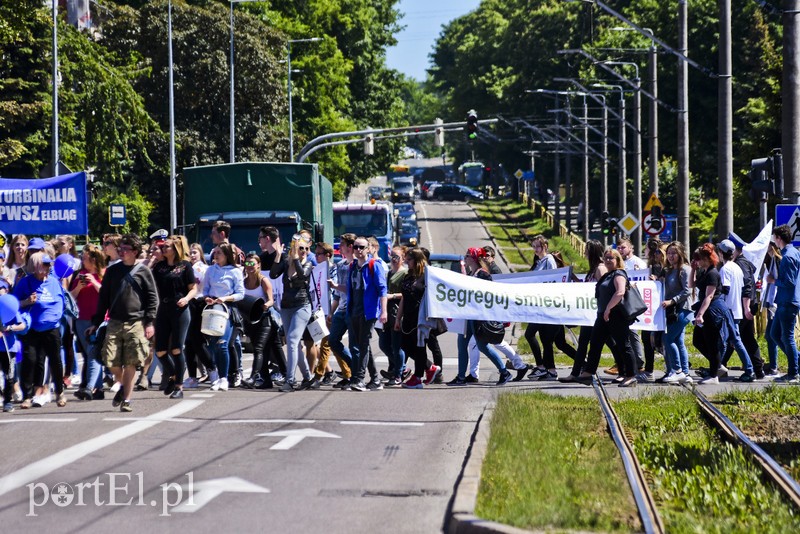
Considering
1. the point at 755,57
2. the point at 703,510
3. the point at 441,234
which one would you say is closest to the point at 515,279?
the point at 703,510

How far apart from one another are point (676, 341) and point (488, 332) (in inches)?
86.5

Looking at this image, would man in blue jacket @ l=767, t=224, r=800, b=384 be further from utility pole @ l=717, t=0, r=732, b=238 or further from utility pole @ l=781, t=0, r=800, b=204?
utility pole @ l=717, t=0, r=732, b=238

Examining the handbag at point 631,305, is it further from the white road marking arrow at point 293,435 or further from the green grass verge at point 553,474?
the white road marking arrow at point 293,435

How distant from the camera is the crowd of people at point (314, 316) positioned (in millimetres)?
15133

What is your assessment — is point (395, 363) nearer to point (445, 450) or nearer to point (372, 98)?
point (445, 450)

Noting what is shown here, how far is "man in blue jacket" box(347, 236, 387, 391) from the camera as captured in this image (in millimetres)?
16172

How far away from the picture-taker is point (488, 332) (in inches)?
691

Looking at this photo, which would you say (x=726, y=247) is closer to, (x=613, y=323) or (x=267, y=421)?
(x=613, y=323)

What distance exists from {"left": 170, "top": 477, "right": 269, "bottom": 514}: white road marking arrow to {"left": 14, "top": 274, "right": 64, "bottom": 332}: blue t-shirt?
202 inches

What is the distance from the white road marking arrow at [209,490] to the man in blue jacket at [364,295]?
248 inches

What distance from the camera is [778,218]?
18734 mm

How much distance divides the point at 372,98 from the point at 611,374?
67553 mm

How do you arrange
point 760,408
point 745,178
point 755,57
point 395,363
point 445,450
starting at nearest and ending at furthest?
point 445,450, point 760,408, point 395,363, point 745,178, point 755,57

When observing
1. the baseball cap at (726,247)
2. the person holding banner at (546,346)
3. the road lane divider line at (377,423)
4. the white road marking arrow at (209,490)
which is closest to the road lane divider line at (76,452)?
the white road marking arrow at (209,490)
